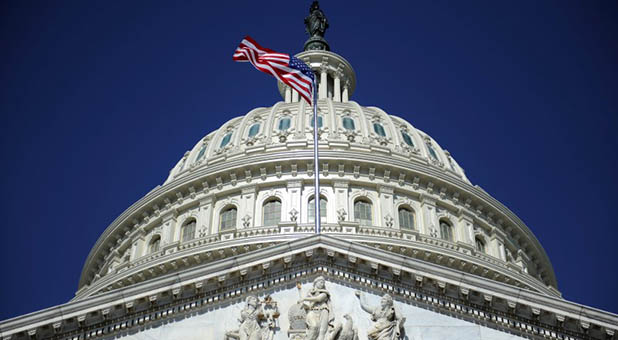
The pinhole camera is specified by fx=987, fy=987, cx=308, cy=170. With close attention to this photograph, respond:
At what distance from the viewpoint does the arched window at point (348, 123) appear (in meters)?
65.5

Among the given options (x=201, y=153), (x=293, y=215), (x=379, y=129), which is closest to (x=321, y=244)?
(x=293, y=215)

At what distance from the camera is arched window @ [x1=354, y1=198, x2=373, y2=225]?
5747 centimetres

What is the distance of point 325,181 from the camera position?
5900 cm

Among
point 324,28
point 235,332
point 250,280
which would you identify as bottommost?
point 235,332

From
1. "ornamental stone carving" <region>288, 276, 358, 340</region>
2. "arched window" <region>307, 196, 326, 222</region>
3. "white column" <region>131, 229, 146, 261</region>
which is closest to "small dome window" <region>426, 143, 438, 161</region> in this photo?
"arched window" <region>307, 196, 326, 222</region>

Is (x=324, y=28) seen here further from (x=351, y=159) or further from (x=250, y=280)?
(x=250, y=280)

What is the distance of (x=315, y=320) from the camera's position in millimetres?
27984

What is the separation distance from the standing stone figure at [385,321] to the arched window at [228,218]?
29.9 metres

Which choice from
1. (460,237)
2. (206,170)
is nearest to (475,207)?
(460,237)

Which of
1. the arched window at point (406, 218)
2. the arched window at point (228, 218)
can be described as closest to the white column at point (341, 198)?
the arched window at point (406, 218)

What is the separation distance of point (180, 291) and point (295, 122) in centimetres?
3691

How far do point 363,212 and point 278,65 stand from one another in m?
15.2

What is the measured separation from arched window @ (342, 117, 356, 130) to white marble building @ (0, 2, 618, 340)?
0.09 m

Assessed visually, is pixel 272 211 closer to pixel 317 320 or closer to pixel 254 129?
pixel 254 129
